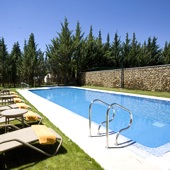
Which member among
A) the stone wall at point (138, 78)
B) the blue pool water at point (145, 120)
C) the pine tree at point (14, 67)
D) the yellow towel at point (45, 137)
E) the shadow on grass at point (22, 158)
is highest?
the pine tree at point (14, 67)

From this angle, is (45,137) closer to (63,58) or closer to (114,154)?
(114,154)

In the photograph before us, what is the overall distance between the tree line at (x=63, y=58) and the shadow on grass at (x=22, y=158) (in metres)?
21.6

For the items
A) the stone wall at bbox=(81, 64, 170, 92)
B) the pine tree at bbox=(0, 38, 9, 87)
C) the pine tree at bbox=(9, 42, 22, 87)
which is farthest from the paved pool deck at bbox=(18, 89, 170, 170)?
the pine tree at bbox=(9, 42, 22, 87)

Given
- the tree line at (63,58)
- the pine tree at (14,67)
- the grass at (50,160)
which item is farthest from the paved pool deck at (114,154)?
the pine tree at (14,67)

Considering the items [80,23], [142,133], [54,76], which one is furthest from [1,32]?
[142,133]

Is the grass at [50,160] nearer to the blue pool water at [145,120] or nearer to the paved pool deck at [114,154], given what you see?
the paved pool deck at [114,154]

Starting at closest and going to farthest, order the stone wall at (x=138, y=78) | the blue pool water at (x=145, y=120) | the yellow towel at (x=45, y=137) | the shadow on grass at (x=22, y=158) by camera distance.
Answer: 1. the shadow on grass at (x=22, y=158)
2. the yellow towel at (x=45, y=137)
3. the blue pool water at (x=145, y=120)
4. the stone wall at (x=138, y=78)

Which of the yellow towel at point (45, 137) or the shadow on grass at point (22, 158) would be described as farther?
the yellow towel at point (45, 137)

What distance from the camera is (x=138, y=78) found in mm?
17609

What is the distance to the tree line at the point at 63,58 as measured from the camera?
987 inches

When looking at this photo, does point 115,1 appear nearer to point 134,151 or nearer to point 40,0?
point 40,0

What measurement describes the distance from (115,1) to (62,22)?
13.1 metres

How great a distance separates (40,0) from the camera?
46.3 feet

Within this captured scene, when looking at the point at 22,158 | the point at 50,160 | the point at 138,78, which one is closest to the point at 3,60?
the point at 138,78
